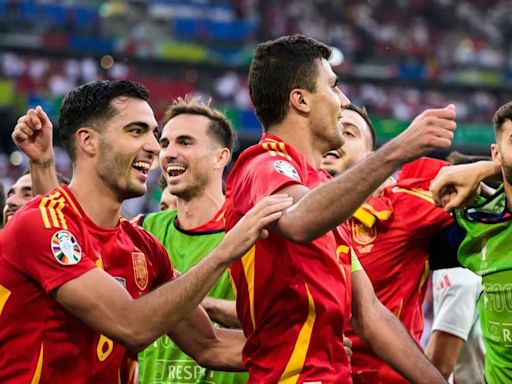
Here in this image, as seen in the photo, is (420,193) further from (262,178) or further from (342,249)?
(262,178)

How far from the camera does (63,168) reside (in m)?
22.2

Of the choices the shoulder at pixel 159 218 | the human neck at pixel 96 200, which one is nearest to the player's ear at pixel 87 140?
the human neck at pixel 96 200

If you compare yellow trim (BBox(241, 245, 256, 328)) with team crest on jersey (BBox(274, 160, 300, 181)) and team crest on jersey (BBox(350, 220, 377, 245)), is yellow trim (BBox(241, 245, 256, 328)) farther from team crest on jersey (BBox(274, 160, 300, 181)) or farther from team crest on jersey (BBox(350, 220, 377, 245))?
team crest on jersey (BBox(350, 220, 377, 245))

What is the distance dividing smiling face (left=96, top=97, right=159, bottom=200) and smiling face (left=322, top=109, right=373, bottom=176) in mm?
1745

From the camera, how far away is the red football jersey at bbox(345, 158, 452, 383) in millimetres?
5617

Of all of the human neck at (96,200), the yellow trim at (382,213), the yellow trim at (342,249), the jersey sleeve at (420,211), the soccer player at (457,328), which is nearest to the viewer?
the yellow trim at (342,249)

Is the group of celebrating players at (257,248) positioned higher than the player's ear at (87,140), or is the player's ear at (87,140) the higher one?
the player's ear at (87,140)

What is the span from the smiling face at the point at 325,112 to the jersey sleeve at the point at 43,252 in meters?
1.08

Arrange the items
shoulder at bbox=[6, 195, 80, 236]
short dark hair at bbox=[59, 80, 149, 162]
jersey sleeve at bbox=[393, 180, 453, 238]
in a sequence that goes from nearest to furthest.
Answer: shoulder at bbox=[6, 195, 80, 236] → short dark hair at bbox=[59, 80, 149, 162] → jersey sleeve at bbox=[393, 180, 453, 238]

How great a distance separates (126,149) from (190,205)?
170 centimetres

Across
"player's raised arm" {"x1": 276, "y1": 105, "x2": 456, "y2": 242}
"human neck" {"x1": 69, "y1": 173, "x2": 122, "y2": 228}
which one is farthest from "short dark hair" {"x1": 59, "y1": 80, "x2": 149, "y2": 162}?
"player's raised arm" {"x1": 276, "y1": 105, "x2": 456, "y2": 242}

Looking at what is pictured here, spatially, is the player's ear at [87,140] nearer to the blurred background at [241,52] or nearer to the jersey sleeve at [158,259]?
the jersey sleeve at [158,259]

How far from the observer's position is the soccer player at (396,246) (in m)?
5.60

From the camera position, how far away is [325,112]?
14.2 ft
